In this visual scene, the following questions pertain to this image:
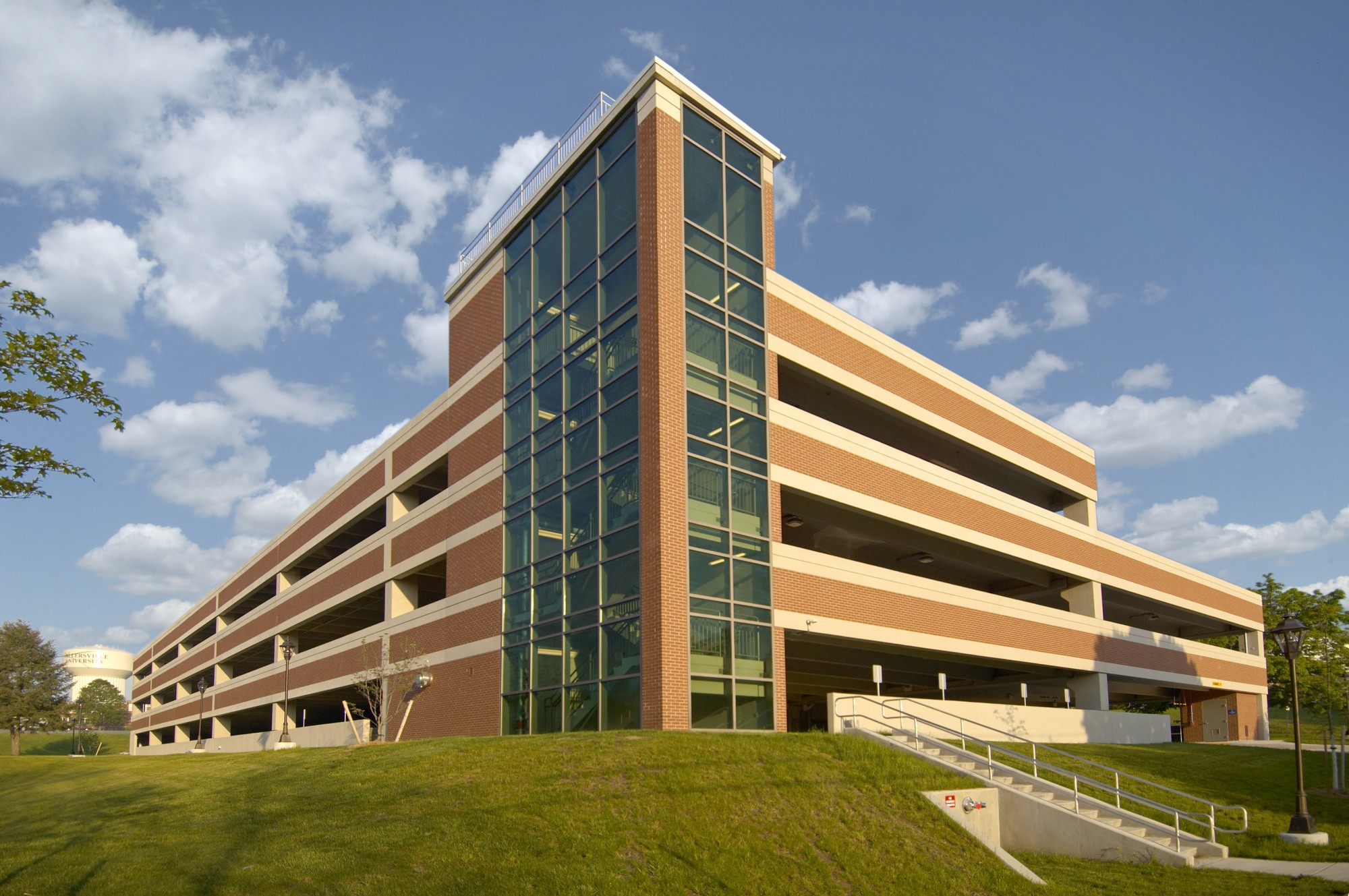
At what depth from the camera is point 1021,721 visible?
32.5 meters

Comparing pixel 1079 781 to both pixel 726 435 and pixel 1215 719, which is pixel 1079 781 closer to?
pixel 726 435

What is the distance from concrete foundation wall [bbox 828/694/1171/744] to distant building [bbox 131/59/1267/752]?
1.62 m

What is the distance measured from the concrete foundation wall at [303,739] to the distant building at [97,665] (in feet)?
448

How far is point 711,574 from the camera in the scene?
26.0 meters

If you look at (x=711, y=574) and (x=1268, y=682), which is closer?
(x=711, y=574)

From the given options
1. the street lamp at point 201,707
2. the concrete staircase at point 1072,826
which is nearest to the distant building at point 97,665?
the street lamp at point 201,707

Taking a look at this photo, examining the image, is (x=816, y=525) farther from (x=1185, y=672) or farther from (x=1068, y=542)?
(x=1185, y=672)

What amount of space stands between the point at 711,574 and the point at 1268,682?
2026 inches

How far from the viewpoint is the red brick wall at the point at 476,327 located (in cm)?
3609

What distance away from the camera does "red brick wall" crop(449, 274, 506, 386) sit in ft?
118

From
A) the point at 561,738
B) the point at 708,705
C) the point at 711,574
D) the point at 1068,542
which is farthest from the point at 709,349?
the point at 1068,542

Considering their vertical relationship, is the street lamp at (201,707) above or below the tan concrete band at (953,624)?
below

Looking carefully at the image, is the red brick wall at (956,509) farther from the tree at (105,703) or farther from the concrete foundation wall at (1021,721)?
the tree at (105,703)

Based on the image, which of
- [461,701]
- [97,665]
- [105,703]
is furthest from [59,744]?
[461,701]
